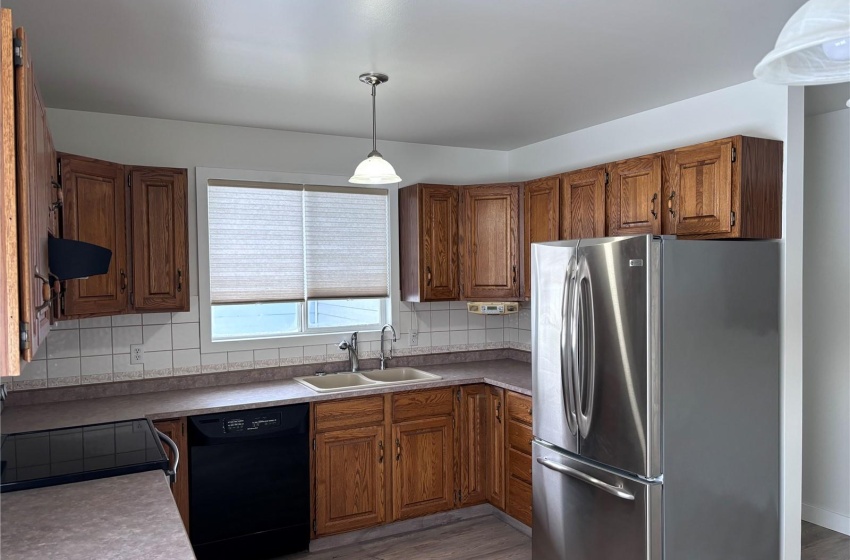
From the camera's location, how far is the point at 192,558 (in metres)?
1.43

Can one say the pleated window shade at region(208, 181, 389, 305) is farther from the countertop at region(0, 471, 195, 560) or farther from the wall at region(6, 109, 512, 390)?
the countertop at region(0, 471, 195, 560)

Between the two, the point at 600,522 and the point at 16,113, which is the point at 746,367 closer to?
the point at 600,522

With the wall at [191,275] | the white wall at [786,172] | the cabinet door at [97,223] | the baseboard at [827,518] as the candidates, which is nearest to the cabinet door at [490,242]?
the wall at [191,275]

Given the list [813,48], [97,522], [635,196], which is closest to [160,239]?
[97,522]

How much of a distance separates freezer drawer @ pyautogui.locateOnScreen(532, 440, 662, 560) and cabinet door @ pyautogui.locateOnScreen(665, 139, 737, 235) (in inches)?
46.8

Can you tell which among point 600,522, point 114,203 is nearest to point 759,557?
point 600,522

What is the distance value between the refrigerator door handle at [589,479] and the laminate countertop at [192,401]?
19.3 inches

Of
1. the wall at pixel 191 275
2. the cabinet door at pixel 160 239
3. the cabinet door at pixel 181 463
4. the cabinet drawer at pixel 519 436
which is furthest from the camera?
the cabinet drawer at pixel 519 436

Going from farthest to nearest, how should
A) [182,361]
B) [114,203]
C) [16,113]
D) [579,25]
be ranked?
[182,361] → [114,203] → [579,25] → [16,113]

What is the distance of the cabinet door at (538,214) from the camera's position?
367cm

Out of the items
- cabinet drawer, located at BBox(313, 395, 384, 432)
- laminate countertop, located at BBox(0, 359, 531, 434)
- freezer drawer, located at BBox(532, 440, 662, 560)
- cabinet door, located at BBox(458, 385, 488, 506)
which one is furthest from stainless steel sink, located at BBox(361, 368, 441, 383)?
freezer drawer, located at BBox(532, 440, 662, 560)

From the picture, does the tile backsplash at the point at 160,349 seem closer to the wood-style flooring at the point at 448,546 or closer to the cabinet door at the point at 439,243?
the cabinet door at the point at 439,243

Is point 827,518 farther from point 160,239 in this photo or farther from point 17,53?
point 17,53

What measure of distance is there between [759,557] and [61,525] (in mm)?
2798
